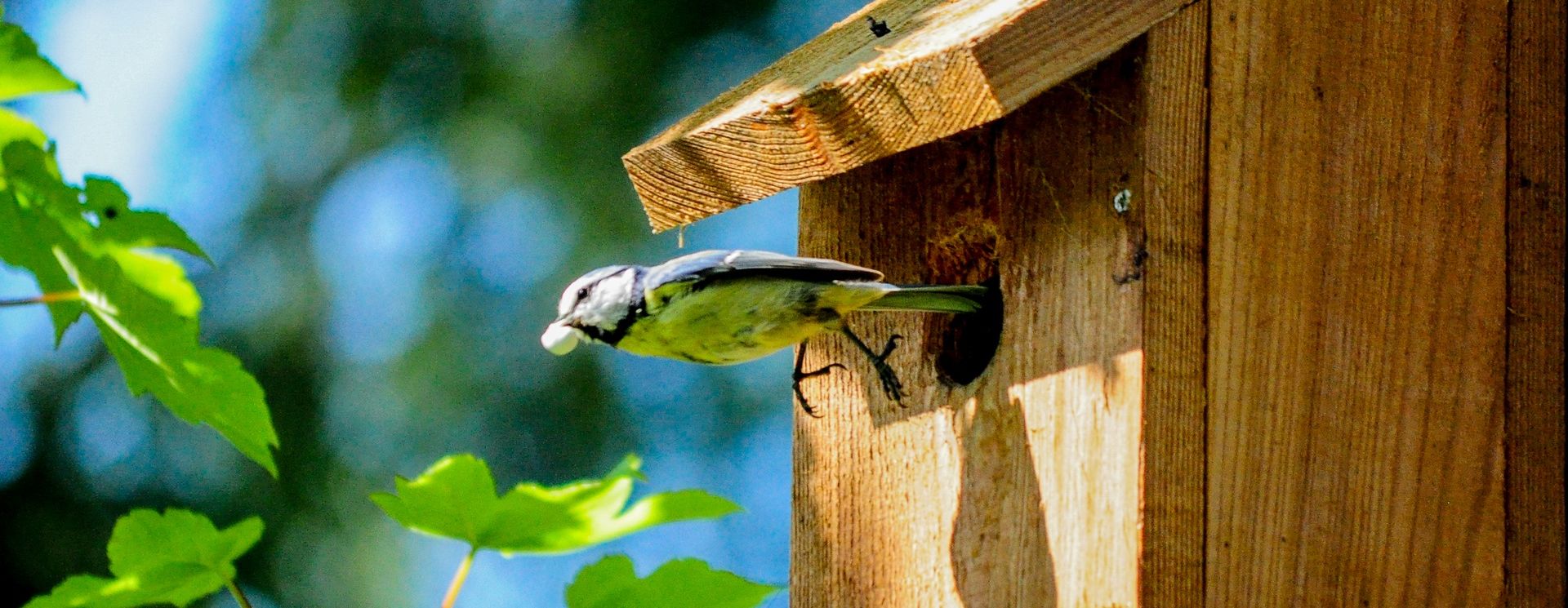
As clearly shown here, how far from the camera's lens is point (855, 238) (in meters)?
2.23

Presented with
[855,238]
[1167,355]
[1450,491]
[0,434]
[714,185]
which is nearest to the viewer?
[1167,355]

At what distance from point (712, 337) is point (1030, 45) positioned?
92cm

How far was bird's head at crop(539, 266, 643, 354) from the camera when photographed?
2430mm

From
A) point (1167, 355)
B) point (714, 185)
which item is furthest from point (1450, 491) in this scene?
point (714, 185)

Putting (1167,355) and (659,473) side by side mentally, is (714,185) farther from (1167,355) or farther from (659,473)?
(659,473)

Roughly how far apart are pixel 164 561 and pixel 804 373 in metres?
Answer: 1.41

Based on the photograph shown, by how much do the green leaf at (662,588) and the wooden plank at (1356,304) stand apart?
723 mm

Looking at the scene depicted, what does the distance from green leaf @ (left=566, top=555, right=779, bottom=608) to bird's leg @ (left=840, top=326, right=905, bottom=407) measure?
1.05 meters

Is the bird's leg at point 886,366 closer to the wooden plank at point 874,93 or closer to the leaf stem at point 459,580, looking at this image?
the wooden plank at point 874,93

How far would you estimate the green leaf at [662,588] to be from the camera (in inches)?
41.2

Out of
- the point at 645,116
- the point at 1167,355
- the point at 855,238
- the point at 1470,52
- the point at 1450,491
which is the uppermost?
the point at 645,116

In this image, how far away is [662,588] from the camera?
1067 mm

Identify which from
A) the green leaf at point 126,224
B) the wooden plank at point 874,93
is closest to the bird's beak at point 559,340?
the wooden plank at point 874,93

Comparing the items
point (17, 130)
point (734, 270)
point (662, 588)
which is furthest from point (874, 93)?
point (17, 130)
